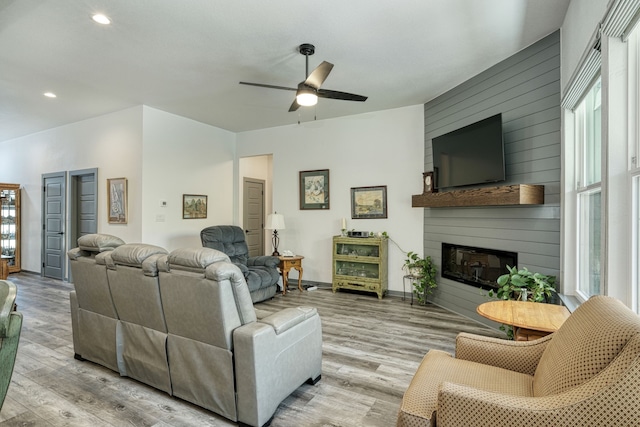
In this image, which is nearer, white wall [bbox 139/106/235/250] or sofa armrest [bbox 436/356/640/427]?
sofa armrest [bbox 436/356/640/427]

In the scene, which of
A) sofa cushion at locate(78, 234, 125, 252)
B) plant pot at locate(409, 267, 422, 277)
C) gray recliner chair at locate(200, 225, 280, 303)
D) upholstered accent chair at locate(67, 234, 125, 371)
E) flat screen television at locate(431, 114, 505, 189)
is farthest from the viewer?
plant pot at locate(409, 267, 422, 277)

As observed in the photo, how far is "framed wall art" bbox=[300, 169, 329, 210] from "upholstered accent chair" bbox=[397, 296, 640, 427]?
4.37m

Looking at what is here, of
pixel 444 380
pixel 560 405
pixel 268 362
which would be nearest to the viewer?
pixel 560 405

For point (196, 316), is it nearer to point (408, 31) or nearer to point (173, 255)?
point (173, 255)

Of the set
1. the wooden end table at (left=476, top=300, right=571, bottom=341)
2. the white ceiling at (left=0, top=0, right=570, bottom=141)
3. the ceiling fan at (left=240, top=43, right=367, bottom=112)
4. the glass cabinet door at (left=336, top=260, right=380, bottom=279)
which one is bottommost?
the glass cabinet door at (left=336, top=260, right=380, bottom=279)

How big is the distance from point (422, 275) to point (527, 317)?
2.55m

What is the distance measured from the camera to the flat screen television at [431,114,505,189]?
140 inches

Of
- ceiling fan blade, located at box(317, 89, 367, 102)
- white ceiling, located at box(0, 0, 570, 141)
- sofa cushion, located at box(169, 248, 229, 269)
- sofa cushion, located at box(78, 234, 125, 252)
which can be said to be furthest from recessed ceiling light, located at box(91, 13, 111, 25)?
sofa cushion, located at box(169, 248, 229, 269)

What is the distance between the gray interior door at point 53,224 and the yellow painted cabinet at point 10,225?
3.50 feet

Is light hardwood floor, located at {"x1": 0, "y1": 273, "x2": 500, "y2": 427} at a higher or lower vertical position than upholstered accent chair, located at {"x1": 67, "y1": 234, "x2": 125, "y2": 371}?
lower

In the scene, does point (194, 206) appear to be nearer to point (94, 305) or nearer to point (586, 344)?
point (94, 305)

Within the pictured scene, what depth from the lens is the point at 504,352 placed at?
1775mm

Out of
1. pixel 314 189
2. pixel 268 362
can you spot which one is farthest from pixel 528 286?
pixel 314 189

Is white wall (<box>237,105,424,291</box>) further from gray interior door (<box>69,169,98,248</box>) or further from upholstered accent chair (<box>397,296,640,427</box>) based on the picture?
upholstered accent chair (<box>397,296,640,427</box>)
